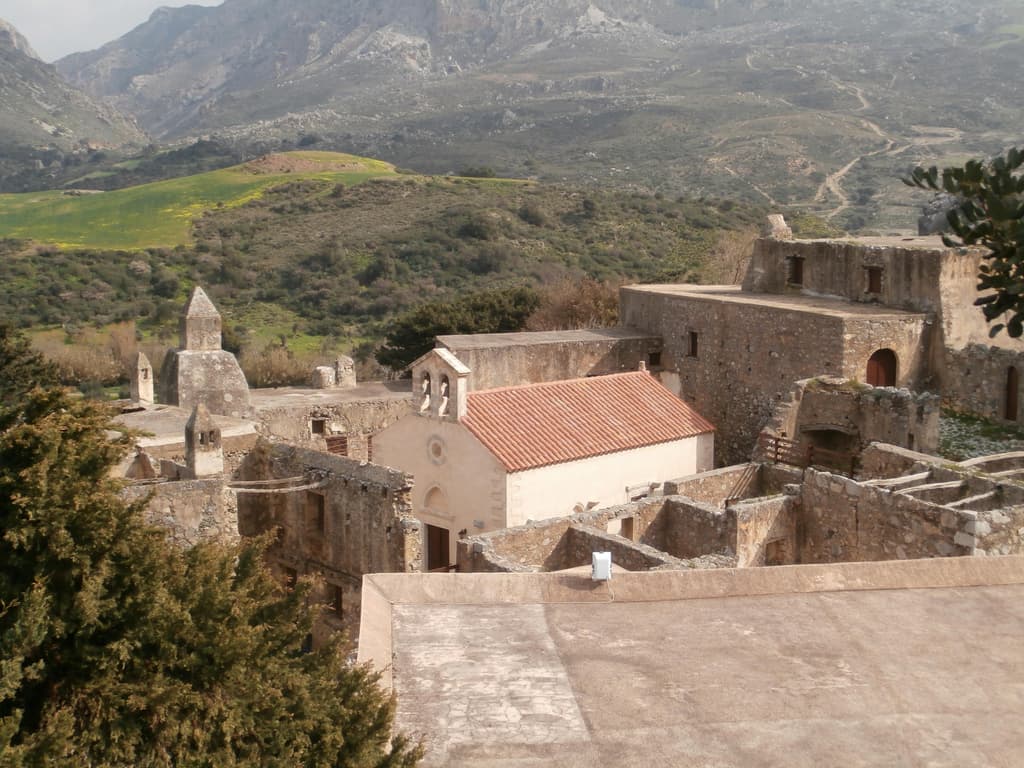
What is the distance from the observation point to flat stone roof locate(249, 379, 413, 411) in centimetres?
2577

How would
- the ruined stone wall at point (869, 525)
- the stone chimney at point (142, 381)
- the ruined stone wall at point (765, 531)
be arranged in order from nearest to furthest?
the ruined stone wall at point (869, 525) < the ruined stone wall at point (765, 531) < the stone chimney at point (142, 381)

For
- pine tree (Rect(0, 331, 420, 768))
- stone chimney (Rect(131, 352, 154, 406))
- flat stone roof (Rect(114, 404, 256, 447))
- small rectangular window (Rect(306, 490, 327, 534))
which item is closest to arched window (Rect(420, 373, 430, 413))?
small rectangular window (Rect(306, 490, 327, 534))

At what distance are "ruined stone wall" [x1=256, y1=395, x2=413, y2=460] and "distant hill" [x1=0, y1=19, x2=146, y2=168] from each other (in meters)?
86.5

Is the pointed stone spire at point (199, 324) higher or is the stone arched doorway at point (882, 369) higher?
the pointed stone spire at point (199, 324)

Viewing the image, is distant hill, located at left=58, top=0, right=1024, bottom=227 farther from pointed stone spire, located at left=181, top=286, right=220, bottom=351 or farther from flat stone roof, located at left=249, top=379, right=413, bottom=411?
pointed stone spire, located at left=181, top=286, right=220, bottom=351

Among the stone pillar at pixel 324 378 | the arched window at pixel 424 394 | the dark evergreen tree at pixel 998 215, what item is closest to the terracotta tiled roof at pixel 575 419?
the arched window at pixel 424 394

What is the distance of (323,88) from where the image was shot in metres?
137

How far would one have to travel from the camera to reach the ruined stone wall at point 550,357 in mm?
24672

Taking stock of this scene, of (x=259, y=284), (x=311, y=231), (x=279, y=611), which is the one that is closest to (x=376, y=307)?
(x=259, y=284)

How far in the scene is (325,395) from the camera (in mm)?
27625

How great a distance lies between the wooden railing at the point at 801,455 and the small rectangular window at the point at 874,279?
14.9 feet

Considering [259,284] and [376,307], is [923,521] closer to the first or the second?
[376,307]

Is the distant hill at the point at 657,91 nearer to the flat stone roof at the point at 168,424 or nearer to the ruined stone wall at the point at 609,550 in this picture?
the flat stone roof at the point at 168,424

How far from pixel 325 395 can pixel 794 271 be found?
34.9 feet
